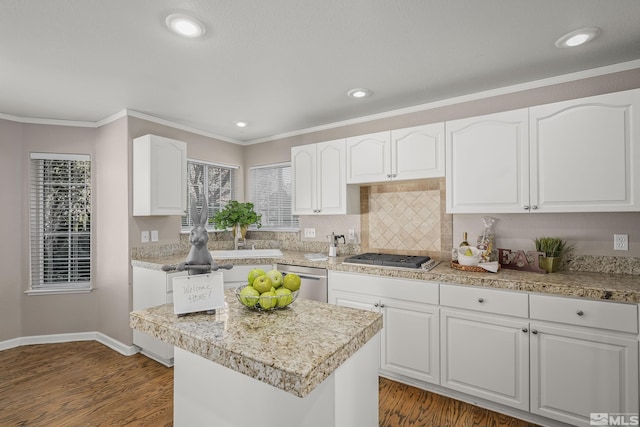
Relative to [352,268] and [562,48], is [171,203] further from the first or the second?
[562,48]

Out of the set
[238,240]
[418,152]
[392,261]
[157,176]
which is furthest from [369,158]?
[157,176]

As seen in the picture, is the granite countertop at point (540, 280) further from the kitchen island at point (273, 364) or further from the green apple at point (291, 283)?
the green apple at point (291, 283)

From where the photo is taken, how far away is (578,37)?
6.18ft

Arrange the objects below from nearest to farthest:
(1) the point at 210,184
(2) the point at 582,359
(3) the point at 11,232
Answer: (2) the point at 582,359, (3) the point at 11,232, (1) the point at 210,184

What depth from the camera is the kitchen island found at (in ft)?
3.07

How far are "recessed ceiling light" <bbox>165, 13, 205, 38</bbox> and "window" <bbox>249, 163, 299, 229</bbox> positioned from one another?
7.51 feet

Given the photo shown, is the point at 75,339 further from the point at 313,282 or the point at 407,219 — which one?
the point at 407,219

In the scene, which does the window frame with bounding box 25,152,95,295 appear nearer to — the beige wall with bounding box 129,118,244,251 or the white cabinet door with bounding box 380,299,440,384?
the beige wall with bounding box 129,118,244,251

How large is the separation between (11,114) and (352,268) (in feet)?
12.4

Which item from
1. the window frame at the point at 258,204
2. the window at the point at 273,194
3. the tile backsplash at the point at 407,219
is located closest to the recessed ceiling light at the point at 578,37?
the tile backsplash at the point at 407,219

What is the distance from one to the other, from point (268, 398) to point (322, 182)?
94.1 inches

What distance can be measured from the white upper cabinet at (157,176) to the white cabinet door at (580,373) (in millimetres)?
3261

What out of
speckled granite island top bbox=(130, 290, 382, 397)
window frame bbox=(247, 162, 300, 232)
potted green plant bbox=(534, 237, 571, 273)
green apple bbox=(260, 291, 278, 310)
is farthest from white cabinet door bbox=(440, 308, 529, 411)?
window frame bbox=(247, 162, 300, 232)

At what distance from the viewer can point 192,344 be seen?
109 centimetres
